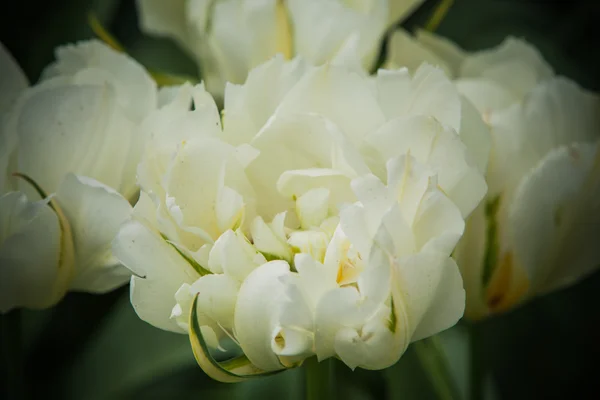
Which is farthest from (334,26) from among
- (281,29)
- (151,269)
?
(151,269)

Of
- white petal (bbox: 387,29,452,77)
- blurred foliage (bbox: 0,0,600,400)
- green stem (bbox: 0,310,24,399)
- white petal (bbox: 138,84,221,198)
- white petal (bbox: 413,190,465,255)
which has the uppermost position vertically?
white petal (bbox: 138,84,221,198)

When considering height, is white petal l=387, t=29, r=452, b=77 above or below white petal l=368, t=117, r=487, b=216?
below

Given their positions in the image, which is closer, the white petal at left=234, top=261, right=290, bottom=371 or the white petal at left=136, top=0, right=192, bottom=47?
the white petal at left=234, top=261, right=290, bottom=371

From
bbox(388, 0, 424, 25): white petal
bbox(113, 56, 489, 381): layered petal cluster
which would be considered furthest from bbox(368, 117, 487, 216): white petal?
bbox(388, 0, 424, 25): white petal

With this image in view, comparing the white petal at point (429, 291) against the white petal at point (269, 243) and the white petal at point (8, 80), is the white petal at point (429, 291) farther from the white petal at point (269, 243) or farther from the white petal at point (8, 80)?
the white petal at point (8, 80)

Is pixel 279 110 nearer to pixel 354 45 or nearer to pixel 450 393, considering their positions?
pixel 354 45

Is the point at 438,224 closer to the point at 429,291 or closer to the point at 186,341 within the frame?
the point at 429,291

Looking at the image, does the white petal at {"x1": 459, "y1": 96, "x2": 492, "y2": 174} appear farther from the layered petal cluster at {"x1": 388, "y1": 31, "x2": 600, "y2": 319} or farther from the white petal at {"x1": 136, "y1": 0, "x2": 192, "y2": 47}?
the white petal at {"x1": 136, "y1": 0, "x2": 192, "y2": 47}
